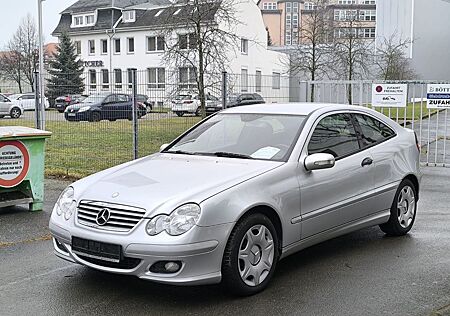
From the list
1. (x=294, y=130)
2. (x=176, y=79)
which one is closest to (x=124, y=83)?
(x=176, y=79)

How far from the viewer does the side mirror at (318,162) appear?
5219 mm

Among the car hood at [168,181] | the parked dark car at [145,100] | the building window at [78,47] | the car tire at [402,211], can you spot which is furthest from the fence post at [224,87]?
the building window at [78,47]

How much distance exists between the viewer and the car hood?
4.47m

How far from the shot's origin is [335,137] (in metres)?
5.91

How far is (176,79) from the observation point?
14602mm

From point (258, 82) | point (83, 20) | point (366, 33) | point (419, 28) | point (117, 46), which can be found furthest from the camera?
point (419, 28)

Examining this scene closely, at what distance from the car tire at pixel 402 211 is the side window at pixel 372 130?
0.59m

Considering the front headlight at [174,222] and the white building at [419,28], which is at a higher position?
the white building at [419,28]

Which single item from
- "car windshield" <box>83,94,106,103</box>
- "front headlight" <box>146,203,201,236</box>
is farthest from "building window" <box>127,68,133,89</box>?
"front headlight" <box>146,203,201,236</box>

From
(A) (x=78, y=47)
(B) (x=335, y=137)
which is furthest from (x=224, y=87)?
(A) (x=78, y=47)

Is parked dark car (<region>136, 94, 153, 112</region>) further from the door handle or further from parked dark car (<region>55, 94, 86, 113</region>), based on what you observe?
the door handle

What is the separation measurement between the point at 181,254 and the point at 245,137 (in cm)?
186

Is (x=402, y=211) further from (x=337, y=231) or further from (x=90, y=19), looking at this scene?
(x=90, y=19)

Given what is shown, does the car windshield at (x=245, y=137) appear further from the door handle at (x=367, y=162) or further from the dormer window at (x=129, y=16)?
the dormer window at (x=129, y=16)
